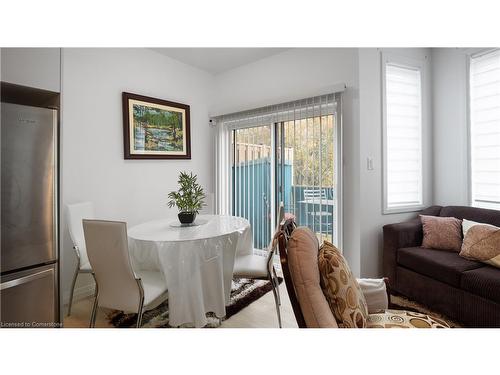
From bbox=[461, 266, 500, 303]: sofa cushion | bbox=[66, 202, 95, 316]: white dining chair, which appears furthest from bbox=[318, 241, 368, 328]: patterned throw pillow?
bbox=[66, 202, 95, 316]: white dining chair

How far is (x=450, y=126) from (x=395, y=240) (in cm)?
126

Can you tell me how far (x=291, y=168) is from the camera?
105 inches

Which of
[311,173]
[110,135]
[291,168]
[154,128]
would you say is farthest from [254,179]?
[110,135]

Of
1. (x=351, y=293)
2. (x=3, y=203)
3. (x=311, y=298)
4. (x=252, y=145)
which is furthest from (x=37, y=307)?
(x=252, y=145)

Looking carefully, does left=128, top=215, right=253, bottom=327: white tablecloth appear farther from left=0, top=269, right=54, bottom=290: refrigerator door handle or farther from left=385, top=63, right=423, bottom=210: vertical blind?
left=385, top=63, right=423, bottom=210: vertical blind

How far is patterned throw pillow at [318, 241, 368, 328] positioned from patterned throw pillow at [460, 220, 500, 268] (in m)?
1.34

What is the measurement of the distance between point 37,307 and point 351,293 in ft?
5.12

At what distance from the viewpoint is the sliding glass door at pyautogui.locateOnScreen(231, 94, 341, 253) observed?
2367 millimetres

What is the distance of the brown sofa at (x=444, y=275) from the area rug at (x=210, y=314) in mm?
1128
